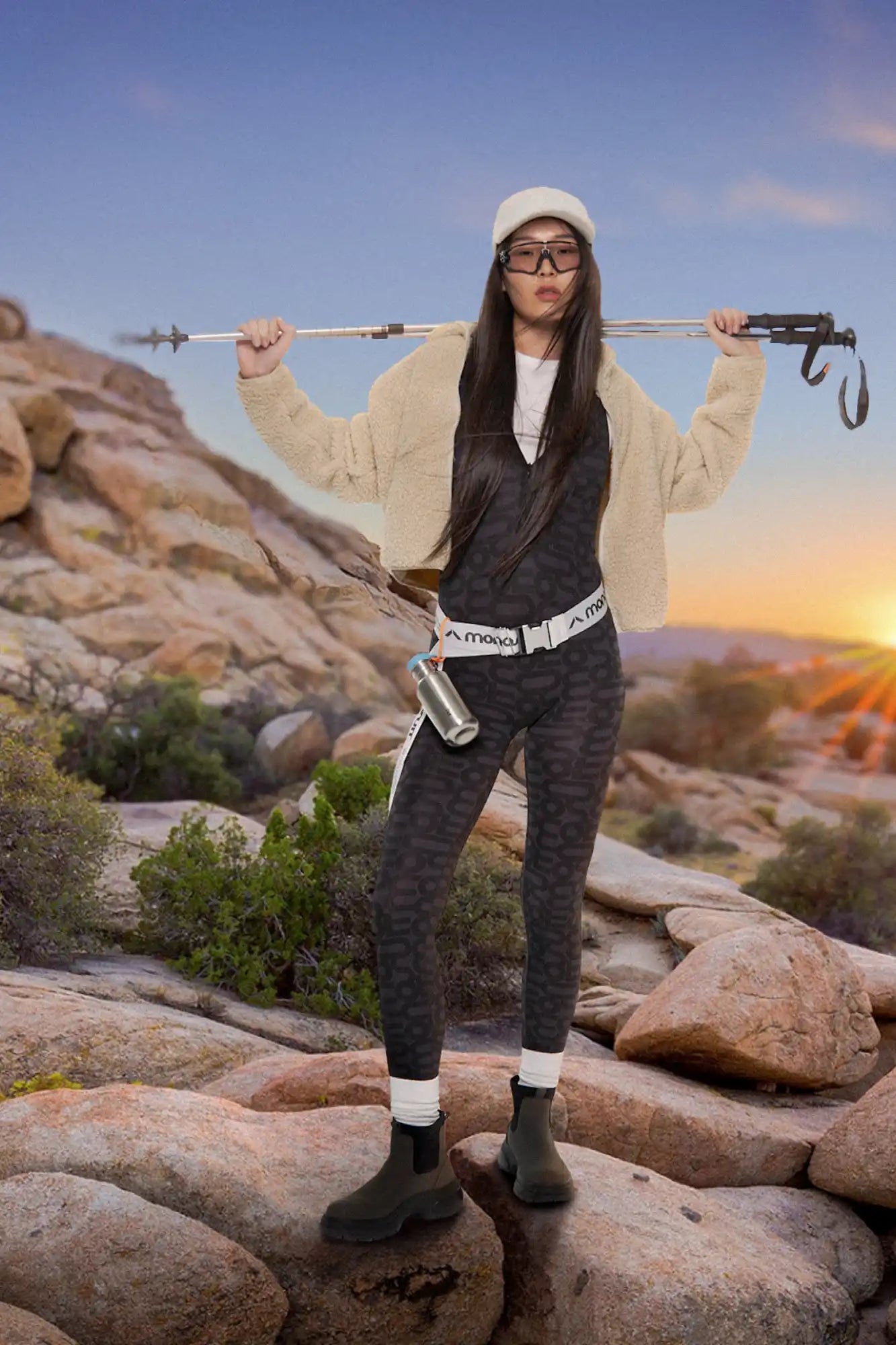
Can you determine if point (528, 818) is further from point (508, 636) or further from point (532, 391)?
point (532, 391)

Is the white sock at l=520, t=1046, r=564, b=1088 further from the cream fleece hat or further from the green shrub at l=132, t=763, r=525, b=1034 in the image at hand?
the green shrub at l=132, t=763, r=525, b=1034

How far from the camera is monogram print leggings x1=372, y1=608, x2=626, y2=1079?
342cm

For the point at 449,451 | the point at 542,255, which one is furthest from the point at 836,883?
the point at 542,255

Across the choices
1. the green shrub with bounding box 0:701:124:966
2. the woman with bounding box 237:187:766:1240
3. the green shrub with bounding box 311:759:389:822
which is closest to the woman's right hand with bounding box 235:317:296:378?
the woman with bounding box 237:187:766:1240

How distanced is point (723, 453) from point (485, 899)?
4.33 m

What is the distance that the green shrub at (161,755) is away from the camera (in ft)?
47.6

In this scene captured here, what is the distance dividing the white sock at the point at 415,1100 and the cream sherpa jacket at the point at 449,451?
51.3 inches

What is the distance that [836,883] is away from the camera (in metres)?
13.3

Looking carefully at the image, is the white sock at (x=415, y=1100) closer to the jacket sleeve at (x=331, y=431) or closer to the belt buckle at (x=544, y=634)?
the belt buckle at (x=544, y=634)

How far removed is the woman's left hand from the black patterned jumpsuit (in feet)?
1.20

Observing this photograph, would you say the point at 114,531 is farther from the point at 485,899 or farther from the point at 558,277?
the point at 558,277

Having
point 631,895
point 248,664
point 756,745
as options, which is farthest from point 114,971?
point 756,745

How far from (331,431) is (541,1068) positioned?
71.9 inches

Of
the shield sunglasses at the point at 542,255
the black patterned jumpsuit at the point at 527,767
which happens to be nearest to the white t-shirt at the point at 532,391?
the black patterned jumpsuit at the point at 527,767
